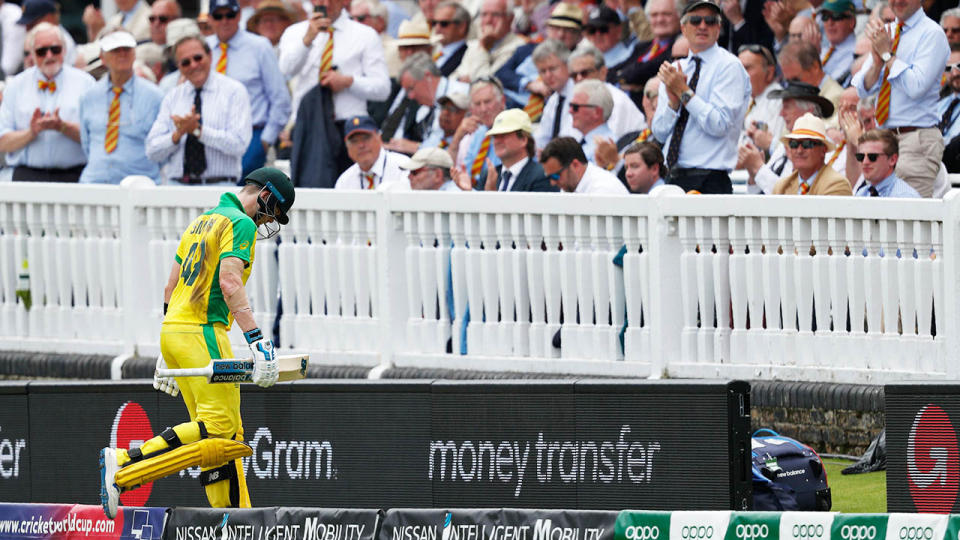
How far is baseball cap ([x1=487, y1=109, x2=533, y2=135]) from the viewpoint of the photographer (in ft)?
44.1

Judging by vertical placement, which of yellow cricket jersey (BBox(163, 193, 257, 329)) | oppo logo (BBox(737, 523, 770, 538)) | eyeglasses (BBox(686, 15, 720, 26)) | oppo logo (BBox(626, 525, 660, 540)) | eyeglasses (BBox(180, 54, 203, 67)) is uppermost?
eyeglasses (BBox(180, 54, 203, 67))

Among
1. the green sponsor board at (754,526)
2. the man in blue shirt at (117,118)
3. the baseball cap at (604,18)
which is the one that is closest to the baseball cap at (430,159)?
the man in blue shirt at (117,118)

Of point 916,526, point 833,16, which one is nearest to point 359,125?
point 833,16

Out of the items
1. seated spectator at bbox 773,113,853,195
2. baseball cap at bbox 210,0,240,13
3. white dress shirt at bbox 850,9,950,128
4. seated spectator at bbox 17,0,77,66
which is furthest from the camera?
seated spectator at bbox 17,0,77,66

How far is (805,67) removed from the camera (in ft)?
47.4

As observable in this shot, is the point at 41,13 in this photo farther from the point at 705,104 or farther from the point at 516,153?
the point at 705,104

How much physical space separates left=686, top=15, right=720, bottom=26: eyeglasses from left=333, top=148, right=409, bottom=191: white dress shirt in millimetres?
2586

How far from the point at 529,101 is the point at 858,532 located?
305 inches

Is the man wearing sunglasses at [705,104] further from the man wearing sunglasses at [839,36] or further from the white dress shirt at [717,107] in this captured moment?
the man wearing sunglasses at [839,36]

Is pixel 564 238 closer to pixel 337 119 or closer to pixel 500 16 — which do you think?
pixel 337 119

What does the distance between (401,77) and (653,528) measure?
303 inches

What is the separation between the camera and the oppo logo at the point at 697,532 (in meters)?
8.91

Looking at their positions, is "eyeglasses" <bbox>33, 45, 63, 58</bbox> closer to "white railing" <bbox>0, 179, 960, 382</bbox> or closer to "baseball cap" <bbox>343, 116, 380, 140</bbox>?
"white railing" <bbox>0, 179, 960, 382</bbox>

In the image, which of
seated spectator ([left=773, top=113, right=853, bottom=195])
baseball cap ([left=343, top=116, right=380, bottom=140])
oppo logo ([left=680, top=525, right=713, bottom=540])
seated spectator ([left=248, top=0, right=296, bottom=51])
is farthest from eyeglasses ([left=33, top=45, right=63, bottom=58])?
oppo logo ([left=680, top=525, right=713, bottom=540])
